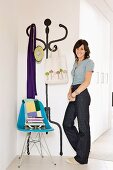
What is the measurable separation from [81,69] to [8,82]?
0.95 metres

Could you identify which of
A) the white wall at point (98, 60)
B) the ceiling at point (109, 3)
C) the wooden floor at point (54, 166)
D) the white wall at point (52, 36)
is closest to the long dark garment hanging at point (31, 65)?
the white wall at point (52, 36)

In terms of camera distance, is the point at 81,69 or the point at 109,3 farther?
the point at 109,3

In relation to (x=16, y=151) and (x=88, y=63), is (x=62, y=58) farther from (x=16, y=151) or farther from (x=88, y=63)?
(x=16, y=151)

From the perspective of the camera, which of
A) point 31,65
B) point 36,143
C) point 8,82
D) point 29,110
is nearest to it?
point 8,82

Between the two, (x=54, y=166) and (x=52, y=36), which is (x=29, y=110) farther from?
(x=52, y=36)

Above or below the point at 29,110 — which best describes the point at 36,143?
below

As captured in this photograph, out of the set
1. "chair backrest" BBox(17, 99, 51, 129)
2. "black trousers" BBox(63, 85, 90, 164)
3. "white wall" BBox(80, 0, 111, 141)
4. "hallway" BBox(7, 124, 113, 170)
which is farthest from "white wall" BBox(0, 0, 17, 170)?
"white wall" BBox(80, 0, 111, 141)

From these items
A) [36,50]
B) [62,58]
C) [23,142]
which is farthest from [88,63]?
[23,142]

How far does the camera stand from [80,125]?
3.81 m

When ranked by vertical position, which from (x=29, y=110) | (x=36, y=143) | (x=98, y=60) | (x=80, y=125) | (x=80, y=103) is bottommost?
(x=36, y=143)

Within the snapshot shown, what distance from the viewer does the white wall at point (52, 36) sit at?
409cm

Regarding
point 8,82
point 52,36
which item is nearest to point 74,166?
point 8,82

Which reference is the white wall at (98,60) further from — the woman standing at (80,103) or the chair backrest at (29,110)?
the chair backrest at (29,110)

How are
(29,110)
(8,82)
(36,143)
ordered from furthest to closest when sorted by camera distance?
1. (36,143)
2. (29,110)
3. (8,82)
